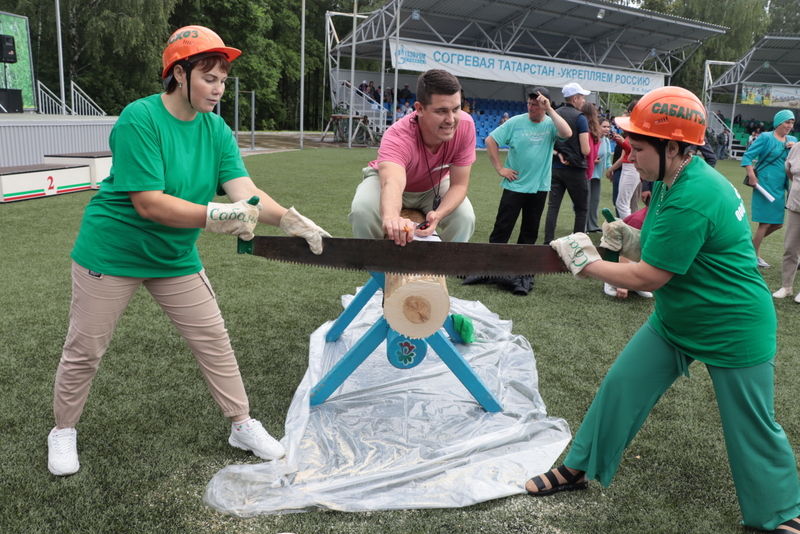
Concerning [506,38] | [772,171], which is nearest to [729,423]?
[772,171]

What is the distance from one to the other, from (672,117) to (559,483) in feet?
5.81

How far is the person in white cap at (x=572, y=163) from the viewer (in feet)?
23.3

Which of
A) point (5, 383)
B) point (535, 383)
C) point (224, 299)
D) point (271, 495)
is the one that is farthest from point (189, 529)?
point (224, 299)

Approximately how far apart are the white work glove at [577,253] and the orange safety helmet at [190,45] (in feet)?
5.53

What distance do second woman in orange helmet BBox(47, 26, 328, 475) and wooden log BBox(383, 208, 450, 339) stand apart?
1.80ft

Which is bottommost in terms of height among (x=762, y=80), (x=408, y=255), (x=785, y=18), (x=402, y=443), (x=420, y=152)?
(x=402, y=443)

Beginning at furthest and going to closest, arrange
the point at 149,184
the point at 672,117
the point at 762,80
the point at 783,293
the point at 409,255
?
the point at 762,80 < the point at 783,293 < the point at 409,255 < the point at 149,184 < the point at 672,117

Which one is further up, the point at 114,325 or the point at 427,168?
the point at 427,168

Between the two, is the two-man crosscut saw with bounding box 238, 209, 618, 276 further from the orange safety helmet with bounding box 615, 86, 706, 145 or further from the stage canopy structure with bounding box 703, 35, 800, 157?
the stage canopy structure with bounding box 703, 35, 800, 157

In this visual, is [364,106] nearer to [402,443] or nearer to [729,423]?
[402,443]

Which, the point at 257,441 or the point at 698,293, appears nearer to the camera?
the point at 698,293

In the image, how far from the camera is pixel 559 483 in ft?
9.95

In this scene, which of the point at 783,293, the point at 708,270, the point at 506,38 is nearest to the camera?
the point at 708,270

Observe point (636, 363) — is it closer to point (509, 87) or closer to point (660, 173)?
point (660, 173)
